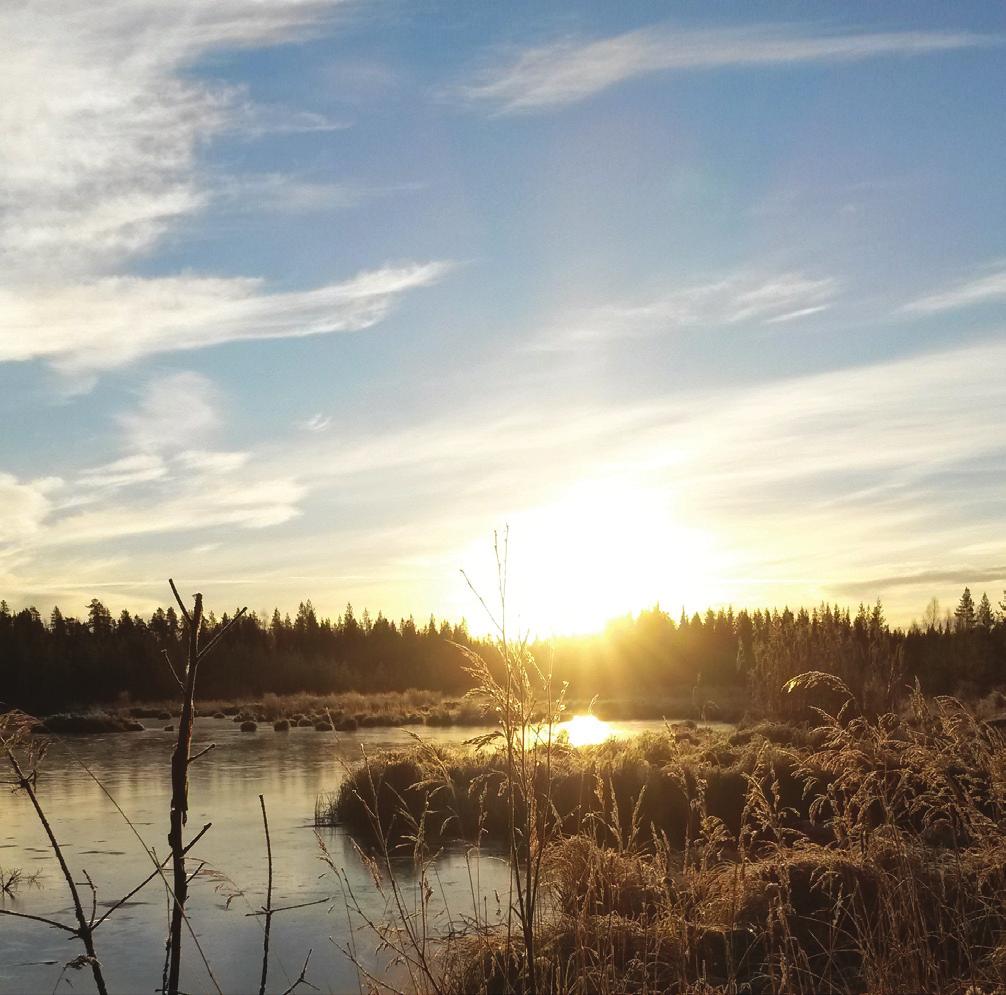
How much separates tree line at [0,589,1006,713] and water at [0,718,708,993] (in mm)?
16628

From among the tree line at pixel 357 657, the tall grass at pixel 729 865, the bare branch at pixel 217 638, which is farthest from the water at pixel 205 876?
the tree line at pixel 357 657

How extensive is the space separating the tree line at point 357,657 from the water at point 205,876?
16.6m

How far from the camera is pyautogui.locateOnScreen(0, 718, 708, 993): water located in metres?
9.23

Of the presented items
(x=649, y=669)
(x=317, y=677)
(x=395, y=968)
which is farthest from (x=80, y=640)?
(x=395, y=968)

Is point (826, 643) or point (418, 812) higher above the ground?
point (826, 643)

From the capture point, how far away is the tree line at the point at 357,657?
46406 millimetres

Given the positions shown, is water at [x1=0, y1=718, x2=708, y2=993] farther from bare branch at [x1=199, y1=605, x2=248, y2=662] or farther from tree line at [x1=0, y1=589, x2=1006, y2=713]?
tree line at [x1=0, y1=589, x2=1006, y2=713]

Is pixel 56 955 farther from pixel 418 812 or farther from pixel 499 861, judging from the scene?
pixel 418 812

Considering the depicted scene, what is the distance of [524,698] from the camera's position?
9.00 ft

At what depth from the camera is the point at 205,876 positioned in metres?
7.46

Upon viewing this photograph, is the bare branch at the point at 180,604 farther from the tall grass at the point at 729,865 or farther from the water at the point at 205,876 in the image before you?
the water at the point at 205,876

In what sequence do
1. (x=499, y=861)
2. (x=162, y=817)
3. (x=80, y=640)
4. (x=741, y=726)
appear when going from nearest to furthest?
(x=499, y=861), (x=162, y=817), (x=741, y=726), (x=80, y=640)

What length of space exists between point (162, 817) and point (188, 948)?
21.3 ft

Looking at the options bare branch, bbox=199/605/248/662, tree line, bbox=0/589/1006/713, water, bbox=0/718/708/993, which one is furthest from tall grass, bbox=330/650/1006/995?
tree line, bbox=0/589/1006/713
